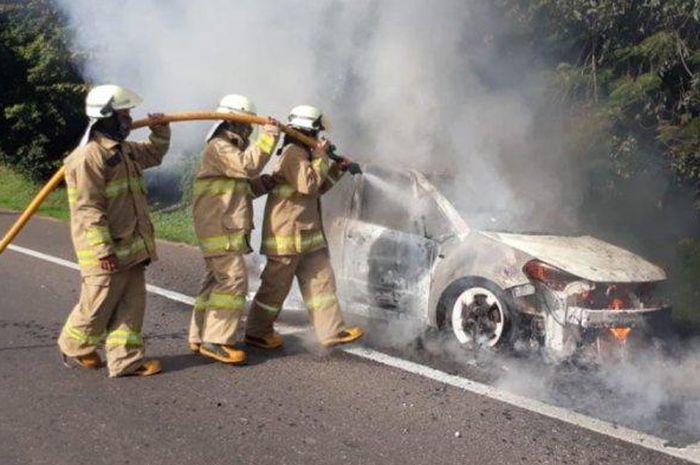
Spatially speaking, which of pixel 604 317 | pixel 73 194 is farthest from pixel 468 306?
pixel 73 194

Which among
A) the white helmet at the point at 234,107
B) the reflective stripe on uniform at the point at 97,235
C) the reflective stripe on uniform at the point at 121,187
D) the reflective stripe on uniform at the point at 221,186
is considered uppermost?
the white helmet at the point at 234,107

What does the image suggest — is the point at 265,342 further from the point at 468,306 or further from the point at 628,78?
the point at 628,78

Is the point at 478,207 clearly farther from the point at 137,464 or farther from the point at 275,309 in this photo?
the point at 137,464

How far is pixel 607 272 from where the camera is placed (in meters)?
5.28

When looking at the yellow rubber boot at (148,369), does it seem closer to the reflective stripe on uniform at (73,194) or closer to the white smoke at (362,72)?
the reflective stripe on uniform at (73,194)

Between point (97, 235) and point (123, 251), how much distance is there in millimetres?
224

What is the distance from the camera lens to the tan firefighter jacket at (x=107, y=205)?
455 centimetres

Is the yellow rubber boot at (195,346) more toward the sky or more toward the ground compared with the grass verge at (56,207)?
more toward the ground

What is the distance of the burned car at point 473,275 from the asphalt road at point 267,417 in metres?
0.78

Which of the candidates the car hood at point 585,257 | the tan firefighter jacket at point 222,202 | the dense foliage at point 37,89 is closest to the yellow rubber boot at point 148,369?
the tan firefighter jacket at point 222,202

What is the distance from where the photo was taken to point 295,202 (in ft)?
17.7

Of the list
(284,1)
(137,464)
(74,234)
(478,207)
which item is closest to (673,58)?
(478,207)

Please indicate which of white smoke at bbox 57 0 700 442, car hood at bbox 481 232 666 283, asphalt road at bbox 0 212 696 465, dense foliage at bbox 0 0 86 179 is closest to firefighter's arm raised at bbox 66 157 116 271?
asphalt road at bbox 0 212 696 465

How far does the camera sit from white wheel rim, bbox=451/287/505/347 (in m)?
5.38
